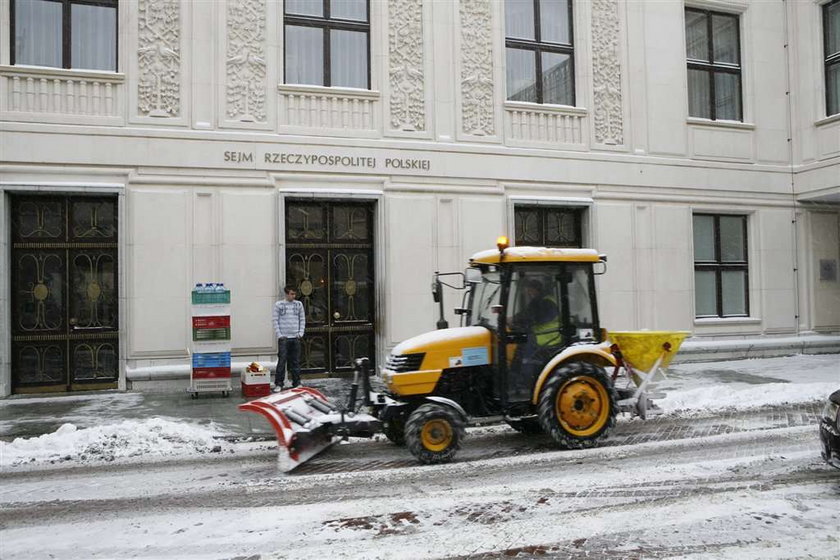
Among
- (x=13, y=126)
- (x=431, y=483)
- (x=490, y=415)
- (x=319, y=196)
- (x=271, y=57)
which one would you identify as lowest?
(x=431, y=483)

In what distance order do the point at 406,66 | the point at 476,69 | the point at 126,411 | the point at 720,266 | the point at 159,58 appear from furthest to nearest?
the point at 720,266 → the point at 476,69 → the point at 406,66 → the point at 159,58 → the point at 126,411

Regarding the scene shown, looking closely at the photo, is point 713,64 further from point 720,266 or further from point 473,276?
point 473,276

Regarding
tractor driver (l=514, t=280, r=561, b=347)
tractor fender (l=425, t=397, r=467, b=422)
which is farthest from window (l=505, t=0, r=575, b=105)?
tractor fender (l=425, t=397, r=467, b=422)

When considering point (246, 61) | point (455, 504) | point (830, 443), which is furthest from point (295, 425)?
point (246, 61)

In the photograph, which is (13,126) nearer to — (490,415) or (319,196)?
(319,196)

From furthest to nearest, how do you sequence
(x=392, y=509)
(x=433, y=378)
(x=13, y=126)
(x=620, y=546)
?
(x=13, y=126) < (x=433, y=378) < (x=392, y=509) < (x=620, y=546)

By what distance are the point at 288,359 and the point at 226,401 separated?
1385 millimetres

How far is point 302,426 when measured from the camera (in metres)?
6.73

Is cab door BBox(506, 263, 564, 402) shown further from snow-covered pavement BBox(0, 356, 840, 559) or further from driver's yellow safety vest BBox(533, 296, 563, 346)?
snow-covered pavement BBox(0, 356, 840, 559)

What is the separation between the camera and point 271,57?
12.8 meters

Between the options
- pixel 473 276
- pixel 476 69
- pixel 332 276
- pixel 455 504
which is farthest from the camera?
pixel 476 69

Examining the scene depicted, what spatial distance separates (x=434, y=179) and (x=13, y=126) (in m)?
7.83

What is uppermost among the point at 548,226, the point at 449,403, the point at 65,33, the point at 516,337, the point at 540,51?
the point at 540,51

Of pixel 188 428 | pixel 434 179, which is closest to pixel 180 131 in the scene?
pixel 434 179
